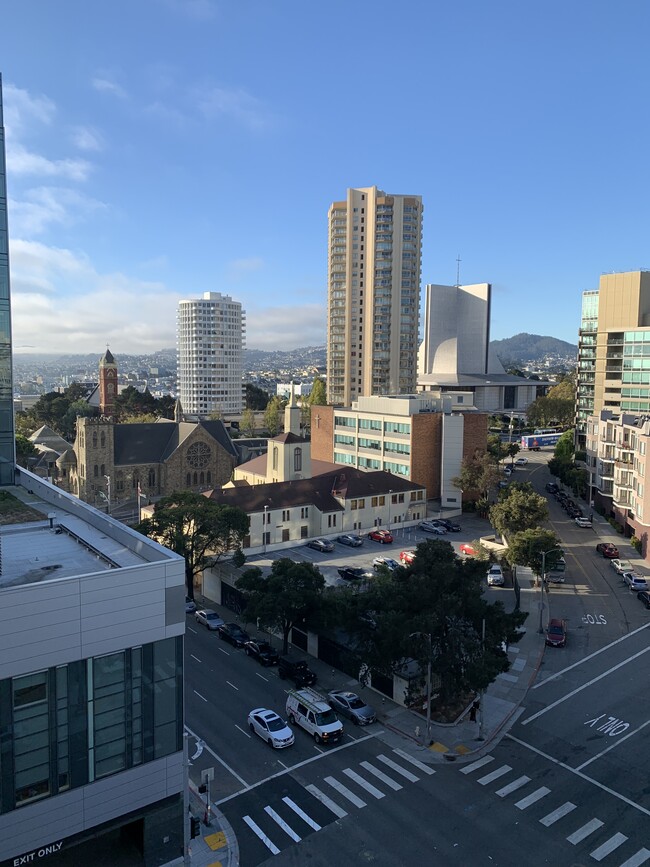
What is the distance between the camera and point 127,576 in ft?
59.8

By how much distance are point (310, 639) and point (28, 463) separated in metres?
70.9

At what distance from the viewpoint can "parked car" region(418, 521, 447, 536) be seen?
67.6 m

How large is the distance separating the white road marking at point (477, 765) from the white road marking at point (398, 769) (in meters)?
2.17

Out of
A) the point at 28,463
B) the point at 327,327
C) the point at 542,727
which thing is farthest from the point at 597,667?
the point at 327,327

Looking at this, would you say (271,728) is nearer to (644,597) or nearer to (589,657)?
(589,657)

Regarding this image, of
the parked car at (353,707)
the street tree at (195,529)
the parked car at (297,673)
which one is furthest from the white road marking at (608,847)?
the street tree at (195,529)

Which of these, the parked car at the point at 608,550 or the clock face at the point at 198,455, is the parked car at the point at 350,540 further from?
the clock face at the point at 198,455

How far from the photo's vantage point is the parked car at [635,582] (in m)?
49.4

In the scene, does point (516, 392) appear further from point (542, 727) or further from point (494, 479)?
point (542, 727)

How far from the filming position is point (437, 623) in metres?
28.7

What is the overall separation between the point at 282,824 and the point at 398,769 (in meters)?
5.83

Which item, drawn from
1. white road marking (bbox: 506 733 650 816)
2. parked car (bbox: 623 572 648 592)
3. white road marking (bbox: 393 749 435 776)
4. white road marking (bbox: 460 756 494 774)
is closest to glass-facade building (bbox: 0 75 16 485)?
A: white road marking (bbox: 393 749 435 776)

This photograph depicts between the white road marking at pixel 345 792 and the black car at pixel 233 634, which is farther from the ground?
the black car at pixel 233 634

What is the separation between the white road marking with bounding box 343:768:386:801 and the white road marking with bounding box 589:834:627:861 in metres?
7.59
